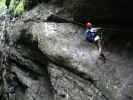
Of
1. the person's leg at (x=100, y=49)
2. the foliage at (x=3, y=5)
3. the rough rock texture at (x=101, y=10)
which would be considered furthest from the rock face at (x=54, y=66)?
the foliage at (x=3, y=5)

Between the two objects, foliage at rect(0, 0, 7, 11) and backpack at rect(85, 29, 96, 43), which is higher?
foliage at rect(0, 0, 7, 11)

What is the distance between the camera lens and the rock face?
6727 mm

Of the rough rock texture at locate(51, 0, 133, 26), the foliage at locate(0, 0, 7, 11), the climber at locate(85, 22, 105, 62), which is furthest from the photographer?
the foliage at locate(0, 0, 7, 11)

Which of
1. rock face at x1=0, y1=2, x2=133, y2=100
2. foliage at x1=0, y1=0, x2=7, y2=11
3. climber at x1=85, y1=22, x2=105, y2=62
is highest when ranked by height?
foliage at x1=0, y1=0, x2=7, y2=11

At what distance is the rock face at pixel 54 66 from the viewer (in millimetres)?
6727

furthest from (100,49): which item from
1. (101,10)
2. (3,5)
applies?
(3,5)

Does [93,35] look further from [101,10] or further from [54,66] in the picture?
[54,66]

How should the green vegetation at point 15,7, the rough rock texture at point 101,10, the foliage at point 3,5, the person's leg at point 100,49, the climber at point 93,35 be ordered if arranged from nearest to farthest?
the person's leg at point 100,49 → the climber at point 93,35 → the rough rock texture at point 101,10 → the green vegetation at point 15,7 → the foliage at point 3,5

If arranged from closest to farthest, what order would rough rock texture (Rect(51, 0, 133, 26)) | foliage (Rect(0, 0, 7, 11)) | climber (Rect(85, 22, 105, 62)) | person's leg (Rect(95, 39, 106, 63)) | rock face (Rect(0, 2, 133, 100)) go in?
rock face (Rect(0, 2, 133, 100)), person's leg (Rect(95, 39, 106, 63)), climber (Rect(85, 22, 105, 62)), rough rock texture (Rect(51, 0, 133, 26)), foliage (Rect(0, 0, 7, 11))

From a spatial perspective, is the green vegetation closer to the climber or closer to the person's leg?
the climber

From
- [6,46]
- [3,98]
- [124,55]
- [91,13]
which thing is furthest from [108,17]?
[3,98]

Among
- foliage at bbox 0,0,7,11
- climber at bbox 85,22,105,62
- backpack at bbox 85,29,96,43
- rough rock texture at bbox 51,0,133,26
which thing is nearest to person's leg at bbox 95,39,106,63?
climber at bbox 85,22,105,62

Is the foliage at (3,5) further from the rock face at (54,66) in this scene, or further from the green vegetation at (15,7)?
the rock face at (54,66)

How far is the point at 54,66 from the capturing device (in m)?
7.41
